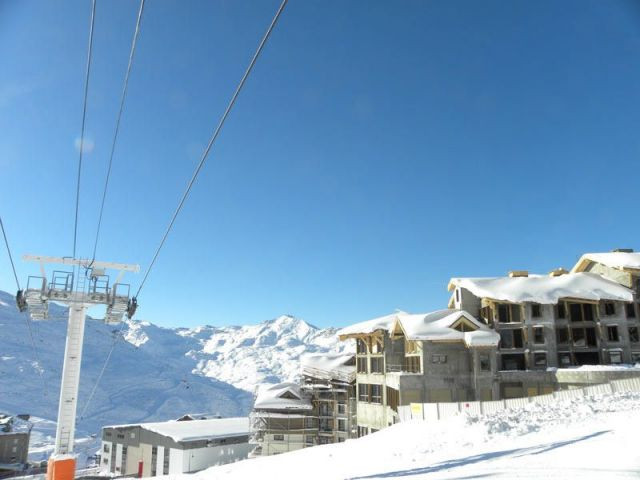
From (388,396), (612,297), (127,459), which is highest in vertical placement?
(612,297)

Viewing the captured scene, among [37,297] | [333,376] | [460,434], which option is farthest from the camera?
[333,376]

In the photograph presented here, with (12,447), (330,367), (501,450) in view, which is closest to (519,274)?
(330,367)

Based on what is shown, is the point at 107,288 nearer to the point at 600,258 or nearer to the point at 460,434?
the point at 460,434

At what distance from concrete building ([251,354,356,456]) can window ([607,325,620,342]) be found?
33708 millimetres

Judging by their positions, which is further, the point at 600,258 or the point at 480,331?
the point at 600,258

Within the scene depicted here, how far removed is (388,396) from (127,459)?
54.7 m

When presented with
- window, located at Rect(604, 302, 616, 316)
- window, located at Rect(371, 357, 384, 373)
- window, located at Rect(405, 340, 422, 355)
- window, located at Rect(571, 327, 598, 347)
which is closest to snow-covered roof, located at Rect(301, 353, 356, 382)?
window, located at Rect(371, 357, 384, 373)

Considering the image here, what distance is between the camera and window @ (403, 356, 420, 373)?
5156 centimetres

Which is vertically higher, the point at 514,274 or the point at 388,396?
the point at 514,274

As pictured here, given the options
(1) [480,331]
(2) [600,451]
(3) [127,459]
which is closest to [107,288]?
(2) [600,451]

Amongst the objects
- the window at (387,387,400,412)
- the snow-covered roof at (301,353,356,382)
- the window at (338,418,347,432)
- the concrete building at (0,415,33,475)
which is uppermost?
the snow-covered roof at (301,353,356,382)

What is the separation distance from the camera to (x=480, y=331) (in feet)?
161

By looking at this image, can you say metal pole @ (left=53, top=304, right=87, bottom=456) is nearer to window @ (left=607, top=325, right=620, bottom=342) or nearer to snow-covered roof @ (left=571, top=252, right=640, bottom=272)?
window @ (left=607, top=325, right=620, bottom=342)

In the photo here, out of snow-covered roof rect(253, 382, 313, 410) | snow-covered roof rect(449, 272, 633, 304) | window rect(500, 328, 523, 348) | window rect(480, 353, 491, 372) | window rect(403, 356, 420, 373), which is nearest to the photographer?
window rect(480, 353, 491, 372)
